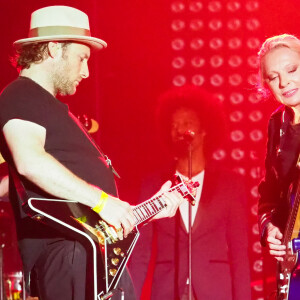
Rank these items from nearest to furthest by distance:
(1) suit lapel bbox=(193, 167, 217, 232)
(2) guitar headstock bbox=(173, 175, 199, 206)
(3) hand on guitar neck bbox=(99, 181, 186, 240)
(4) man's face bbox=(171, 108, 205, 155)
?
(3) hand on guitar neck bbox=(99, 181, 186, 240), (2) guitar headstock bbox=(173, 175, 199, 206), (1) suit lapel bbox=(193, 167, 217, 232), (4) man's face bbox=(171, 108, 205, 155)

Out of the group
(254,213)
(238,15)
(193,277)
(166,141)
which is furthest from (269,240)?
(238,15)

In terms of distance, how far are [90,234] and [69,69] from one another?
948 millimetres

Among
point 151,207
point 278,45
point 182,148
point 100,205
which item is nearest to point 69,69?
point 100,205

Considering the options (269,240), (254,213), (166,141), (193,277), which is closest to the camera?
(269,240)

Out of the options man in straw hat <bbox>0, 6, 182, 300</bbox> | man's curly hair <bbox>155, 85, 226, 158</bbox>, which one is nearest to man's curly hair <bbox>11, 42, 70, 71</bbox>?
man in straw hat <bbox>0, 6, 182, 300</bbox>

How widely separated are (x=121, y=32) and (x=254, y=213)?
231 centimetres

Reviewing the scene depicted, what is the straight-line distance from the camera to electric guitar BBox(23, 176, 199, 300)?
2867 millimetres

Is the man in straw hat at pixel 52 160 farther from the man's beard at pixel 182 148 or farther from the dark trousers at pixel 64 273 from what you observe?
the man's beard at pixel 182 148

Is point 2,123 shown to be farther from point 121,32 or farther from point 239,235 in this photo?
point 121,32

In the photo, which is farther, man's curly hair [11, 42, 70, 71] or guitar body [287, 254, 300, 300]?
man's curly hair [11, 42, 70, 71]

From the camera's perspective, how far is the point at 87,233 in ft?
9.63

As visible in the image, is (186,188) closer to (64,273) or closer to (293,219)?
(293,219)

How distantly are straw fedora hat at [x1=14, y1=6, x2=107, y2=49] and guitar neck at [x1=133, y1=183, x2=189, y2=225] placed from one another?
985 mm

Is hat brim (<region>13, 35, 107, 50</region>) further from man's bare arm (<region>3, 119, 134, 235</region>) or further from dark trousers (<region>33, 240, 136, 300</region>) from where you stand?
dark trousers (<region>33, 240, 136, 300</region>)
